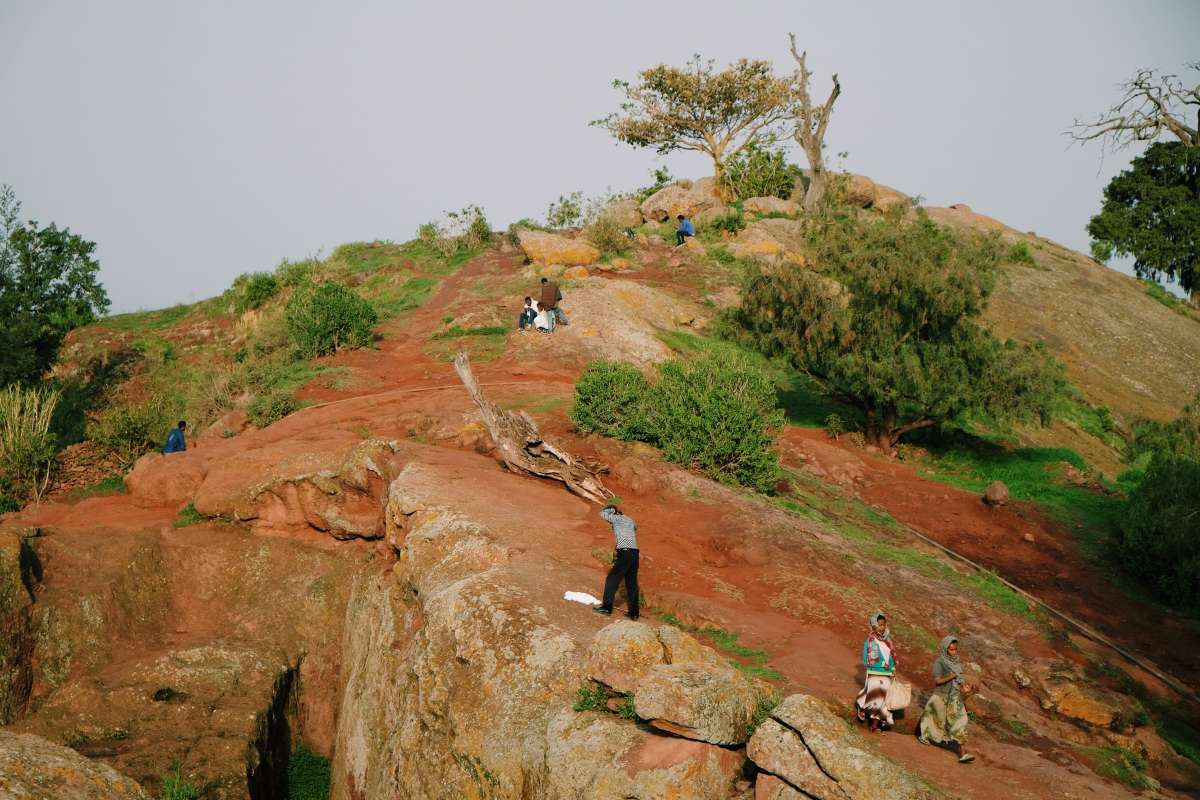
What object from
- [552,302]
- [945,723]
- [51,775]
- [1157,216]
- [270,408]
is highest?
[1157,216]

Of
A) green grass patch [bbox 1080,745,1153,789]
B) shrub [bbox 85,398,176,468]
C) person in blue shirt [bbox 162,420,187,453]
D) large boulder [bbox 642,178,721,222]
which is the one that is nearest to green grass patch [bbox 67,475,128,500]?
person in blue shirt [bbox 162,420,187,453]

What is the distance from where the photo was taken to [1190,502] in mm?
17266

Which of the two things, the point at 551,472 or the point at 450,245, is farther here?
the point at 450,245

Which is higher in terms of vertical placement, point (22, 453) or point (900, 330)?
point (900, 330)

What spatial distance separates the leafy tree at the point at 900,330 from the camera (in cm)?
2166

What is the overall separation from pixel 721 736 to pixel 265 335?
24394mm

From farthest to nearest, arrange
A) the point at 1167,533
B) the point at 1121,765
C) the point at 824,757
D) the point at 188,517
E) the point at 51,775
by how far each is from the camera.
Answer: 1. the point at 1167,533
2. the point at 188,517
3. the point at 1121,765
4. the point at 51,775
5. the point at 824,757

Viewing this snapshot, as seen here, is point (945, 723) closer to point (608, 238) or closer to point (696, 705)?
point (696, 705)

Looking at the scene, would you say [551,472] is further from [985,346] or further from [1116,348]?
[1116,348]

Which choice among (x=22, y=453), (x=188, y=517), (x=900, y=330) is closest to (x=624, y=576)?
(x=188, y=517)

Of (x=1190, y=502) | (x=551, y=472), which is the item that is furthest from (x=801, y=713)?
(x=1190, y=502)

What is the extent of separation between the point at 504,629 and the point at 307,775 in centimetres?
629

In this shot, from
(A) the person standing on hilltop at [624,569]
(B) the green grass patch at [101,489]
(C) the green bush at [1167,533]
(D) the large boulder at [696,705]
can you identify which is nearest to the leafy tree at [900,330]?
(C) the green bush at [1167,533]

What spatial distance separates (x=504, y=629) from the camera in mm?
9578
